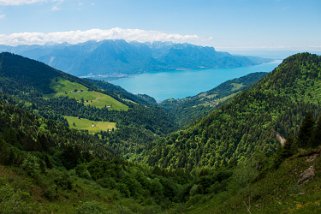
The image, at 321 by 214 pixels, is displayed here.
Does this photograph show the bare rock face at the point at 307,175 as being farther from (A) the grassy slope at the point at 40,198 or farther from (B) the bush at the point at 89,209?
(A) the grassy slope at the point at 40,198

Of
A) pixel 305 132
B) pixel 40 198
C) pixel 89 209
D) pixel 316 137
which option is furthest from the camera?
pixel 305 132

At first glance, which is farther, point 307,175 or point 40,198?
point 40,198

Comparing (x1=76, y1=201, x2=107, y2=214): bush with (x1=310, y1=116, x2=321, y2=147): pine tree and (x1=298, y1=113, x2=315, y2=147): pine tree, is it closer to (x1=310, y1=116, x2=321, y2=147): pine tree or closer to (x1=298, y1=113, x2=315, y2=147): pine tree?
(x1=310, y1=116, x2=321, y2=147): pine tree

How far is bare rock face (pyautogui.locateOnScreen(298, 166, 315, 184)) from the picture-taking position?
153 feet

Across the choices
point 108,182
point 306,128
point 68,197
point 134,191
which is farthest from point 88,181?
point 306,128

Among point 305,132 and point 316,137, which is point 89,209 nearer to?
point 316,137

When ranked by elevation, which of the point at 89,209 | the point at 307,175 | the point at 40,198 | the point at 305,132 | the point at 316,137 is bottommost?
the point at 40,198

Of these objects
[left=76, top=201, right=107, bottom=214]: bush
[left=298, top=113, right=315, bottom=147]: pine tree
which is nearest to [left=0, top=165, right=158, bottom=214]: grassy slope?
[left=76, top=201, right=107, bottom=214]: bush

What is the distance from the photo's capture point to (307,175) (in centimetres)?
4741

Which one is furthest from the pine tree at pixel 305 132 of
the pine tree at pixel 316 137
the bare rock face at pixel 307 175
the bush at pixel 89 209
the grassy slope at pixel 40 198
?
the bush at pixel 89 209

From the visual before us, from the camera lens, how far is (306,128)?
79.6 meters

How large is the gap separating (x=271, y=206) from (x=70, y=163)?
284ft

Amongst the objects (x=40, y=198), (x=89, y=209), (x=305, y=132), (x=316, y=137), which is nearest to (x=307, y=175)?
(x=316, y=137)

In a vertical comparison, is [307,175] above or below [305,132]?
below
